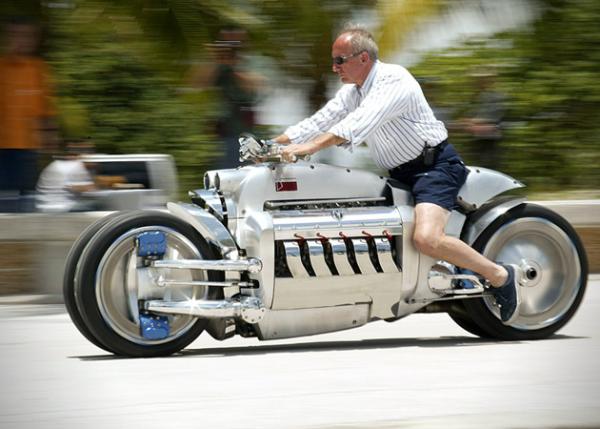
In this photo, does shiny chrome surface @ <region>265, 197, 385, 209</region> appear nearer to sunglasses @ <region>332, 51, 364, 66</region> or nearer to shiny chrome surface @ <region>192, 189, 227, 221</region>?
shiny chrome surface @ <region>192, 189, 227, 221</region>

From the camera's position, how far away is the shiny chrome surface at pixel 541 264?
7387mm

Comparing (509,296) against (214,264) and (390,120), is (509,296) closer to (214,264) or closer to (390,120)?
(390,120)

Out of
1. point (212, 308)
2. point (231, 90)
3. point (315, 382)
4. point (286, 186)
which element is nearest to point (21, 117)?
point (231, 90)

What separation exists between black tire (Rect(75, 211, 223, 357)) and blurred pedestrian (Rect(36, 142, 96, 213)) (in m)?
2.81

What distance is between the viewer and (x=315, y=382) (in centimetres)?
609

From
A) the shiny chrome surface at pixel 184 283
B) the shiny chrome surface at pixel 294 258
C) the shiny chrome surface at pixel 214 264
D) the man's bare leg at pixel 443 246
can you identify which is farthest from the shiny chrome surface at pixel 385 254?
the shiny chrome surface at pixel 184 283

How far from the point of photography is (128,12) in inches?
432

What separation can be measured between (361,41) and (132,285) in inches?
70.3

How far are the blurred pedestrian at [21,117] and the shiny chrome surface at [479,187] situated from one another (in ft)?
12.0

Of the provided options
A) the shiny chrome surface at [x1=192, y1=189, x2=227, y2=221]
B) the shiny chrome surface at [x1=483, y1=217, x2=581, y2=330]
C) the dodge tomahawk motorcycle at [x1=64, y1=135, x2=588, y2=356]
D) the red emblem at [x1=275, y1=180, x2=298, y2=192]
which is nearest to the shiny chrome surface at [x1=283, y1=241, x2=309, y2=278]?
the dodge tomahawk motorcycle at [x1=64, y1=135, x2=588, y2=356]

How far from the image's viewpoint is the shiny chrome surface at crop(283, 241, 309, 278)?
6.80 m

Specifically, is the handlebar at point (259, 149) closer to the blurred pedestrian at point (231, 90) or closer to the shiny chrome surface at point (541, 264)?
the shiny chrome surface at point (541, 264)

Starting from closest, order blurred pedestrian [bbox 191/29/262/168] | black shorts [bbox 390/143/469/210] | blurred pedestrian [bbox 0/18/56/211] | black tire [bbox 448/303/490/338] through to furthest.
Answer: black shorts [bbox 390/143/469/210] < black tire [bbox 448/303/490/338] < blurred pedestrian [bbox 0/18/56/211] < blurred pedestrian [bbox 191/29/262/168]

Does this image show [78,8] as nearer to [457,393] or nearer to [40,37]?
[40,37]
